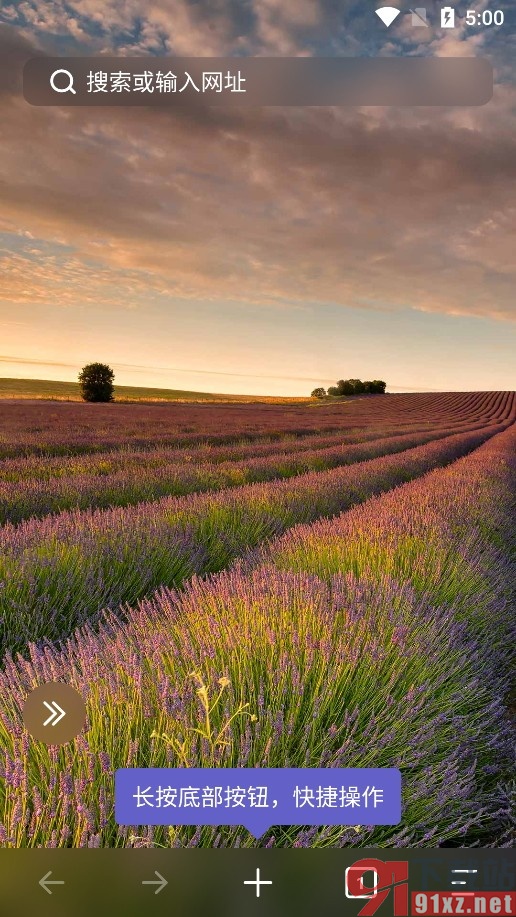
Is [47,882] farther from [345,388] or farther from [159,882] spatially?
[345,388]

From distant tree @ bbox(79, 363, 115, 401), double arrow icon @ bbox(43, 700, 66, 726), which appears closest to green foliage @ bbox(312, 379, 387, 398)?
distant tree @ bbox(79, 363, 115, 401)

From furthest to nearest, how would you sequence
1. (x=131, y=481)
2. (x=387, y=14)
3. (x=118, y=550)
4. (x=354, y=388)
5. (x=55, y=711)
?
1. (x=354, y=388)
2. (x=131, y=481)
3. (x=118, y=550)
4. (x=387, y=14)
5. (x=55, y=711)

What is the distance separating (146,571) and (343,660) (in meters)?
2.31

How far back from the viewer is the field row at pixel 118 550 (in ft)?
10.2

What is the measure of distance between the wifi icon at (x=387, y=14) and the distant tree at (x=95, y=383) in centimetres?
6082

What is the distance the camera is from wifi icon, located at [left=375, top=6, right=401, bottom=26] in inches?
95.1

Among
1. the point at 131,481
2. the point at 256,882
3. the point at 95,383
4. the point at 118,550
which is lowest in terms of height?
the point at 256,882

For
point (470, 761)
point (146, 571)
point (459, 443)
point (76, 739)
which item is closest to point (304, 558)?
point (146, 571)

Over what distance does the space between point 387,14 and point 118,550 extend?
336cm

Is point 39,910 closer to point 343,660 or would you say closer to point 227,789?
point 227,789

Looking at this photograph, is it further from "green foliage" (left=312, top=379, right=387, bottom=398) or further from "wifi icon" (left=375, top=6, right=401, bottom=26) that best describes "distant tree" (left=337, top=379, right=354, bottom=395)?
"wifi icon" (left=375, top=6, right=401, bottom=26)

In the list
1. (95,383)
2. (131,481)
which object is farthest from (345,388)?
(131,481)

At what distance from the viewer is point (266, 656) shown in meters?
1.83

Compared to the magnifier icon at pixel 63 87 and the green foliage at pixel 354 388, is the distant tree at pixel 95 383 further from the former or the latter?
the magnifier icon at pixel 63 87
